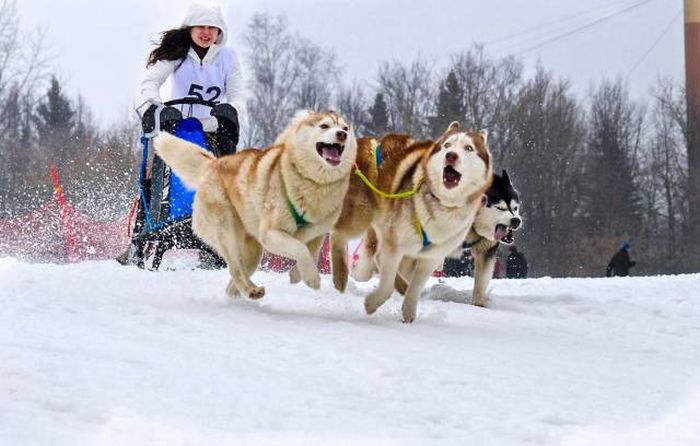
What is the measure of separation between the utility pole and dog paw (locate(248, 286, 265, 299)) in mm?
25943

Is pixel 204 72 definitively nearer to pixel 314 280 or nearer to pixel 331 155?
pixel 331 155

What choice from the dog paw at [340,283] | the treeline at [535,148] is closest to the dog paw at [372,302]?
the dog paw at [340,283]

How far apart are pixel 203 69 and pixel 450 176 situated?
2275mm

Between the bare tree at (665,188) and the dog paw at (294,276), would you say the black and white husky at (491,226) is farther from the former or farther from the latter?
the bare tree at (665,188)

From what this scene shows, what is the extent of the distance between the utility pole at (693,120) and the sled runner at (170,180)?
2452 centimetres

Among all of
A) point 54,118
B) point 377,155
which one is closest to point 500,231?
point 377,155

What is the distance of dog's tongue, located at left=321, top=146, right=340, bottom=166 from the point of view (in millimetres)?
4828

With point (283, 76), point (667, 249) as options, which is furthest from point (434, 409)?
point (283, 76)

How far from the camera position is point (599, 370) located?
403 cm

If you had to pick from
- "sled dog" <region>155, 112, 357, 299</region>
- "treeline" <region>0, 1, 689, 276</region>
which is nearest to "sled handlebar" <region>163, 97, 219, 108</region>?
"sled dog" <region>155, 112, 357, 299</region>

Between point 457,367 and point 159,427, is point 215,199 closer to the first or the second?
point 457,367

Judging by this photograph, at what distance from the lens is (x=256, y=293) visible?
4922mm

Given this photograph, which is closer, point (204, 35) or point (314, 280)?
point (314, 280)

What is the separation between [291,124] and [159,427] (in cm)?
267
